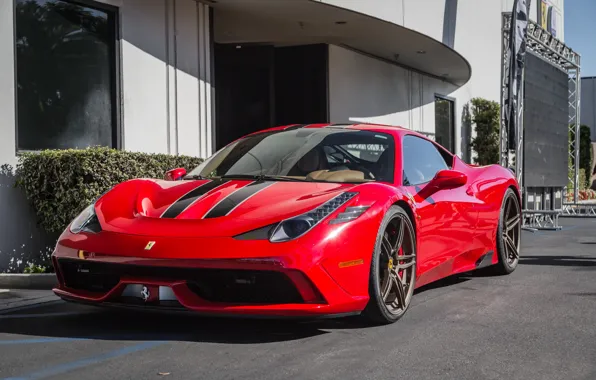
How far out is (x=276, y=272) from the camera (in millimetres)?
4094

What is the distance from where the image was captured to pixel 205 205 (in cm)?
458

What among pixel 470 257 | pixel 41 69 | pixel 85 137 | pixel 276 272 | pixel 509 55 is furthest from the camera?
pixel 509 55

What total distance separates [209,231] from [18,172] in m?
4.41

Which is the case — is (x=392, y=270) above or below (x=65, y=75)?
below

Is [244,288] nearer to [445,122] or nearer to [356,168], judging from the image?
[356,168]

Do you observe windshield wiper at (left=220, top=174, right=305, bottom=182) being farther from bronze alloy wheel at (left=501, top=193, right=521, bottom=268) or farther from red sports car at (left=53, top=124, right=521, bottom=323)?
bronze alloy wheel at (left=501, top=193, right=521, bottom=268)

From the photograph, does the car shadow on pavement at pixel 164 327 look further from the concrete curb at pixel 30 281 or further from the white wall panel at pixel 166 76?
the white wall panel at pixel 166 76

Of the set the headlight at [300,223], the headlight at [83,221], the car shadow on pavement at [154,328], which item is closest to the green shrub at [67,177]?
the car shadow on pavement at [154,328]

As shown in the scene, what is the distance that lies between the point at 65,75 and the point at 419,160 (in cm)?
489

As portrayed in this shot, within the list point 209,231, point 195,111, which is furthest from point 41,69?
point 209,231

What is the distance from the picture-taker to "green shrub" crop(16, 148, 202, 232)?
748cm

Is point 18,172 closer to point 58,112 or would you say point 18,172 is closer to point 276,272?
point 58,112

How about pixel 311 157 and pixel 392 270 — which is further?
pixel 311 157

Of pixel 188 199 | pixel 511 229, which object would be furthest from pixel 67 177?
pixel 511 229
